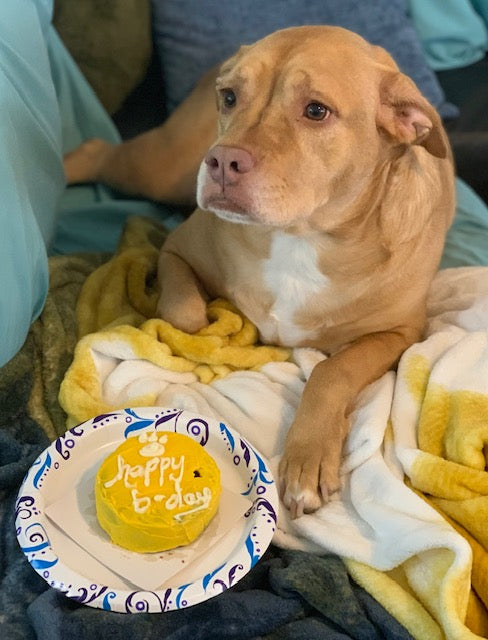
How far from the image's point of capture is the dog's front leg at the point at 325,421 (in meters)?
1.33

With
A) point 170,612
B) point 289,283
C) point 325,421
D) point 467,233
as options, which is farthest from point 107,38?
point 170,612

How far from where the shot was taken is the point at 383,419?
139cm

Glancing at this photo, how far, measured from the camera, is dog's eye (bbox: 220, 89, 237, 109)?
4.61ft

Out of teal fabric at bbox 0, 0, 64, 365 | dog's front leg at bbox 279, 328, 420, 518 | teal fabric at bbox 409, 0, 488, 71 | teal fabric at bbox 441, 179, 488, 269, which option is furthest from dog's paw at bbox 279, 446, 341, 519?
teal fabric at bbox 409, 0, 488, 71

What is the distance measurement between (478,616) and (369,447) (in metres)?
0.33

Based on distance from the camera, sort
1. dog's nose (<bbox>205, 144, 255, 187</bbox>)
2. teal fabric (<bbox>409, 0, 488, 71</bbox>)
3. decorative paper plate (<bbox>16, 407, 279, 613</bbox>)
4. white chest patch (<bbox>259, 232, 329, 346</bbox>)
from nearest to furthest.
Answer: decorative paper plate (<bbox>16, 407, 279, 613</bbox>), dog's nose (<bbox>205, 144, 255, 187</bbox>), white chest patch (<bbox>259, 232, 329, 346</bbox>), teal fabric (<bbox>409, 0, 488, 71</bbox>)

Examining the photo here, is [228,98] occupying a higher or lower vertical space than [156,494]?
higher

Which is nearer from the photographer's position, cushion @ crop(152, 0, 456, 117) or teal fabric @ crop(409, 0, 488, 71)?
cushion @ crop(152, 0, 456, 117)

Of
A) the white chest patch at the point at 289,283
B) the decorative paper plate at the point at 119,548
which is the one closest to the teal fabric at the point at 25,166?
the decorative paper plate at the point at 119,548

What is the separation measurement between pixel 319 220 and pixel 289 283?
195mm

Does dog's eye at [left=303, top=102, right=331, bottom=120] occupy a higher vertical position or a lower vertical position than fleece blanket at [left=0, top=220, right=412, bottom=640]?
higher

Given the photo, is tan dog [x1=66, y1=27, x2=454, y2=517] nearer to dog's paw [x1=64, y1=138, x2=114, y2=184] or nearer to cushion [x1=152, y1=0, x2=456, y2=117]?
dog's paw [x1=64, y1=138, x2=114, y2=184]

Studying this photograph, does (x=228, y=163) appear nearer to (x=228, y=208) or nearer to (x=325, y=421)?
(x=228, y=208)

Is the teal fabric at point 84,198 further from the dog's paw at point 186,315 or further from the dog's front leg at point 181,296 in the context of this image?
the dog's paw at point 186,315
